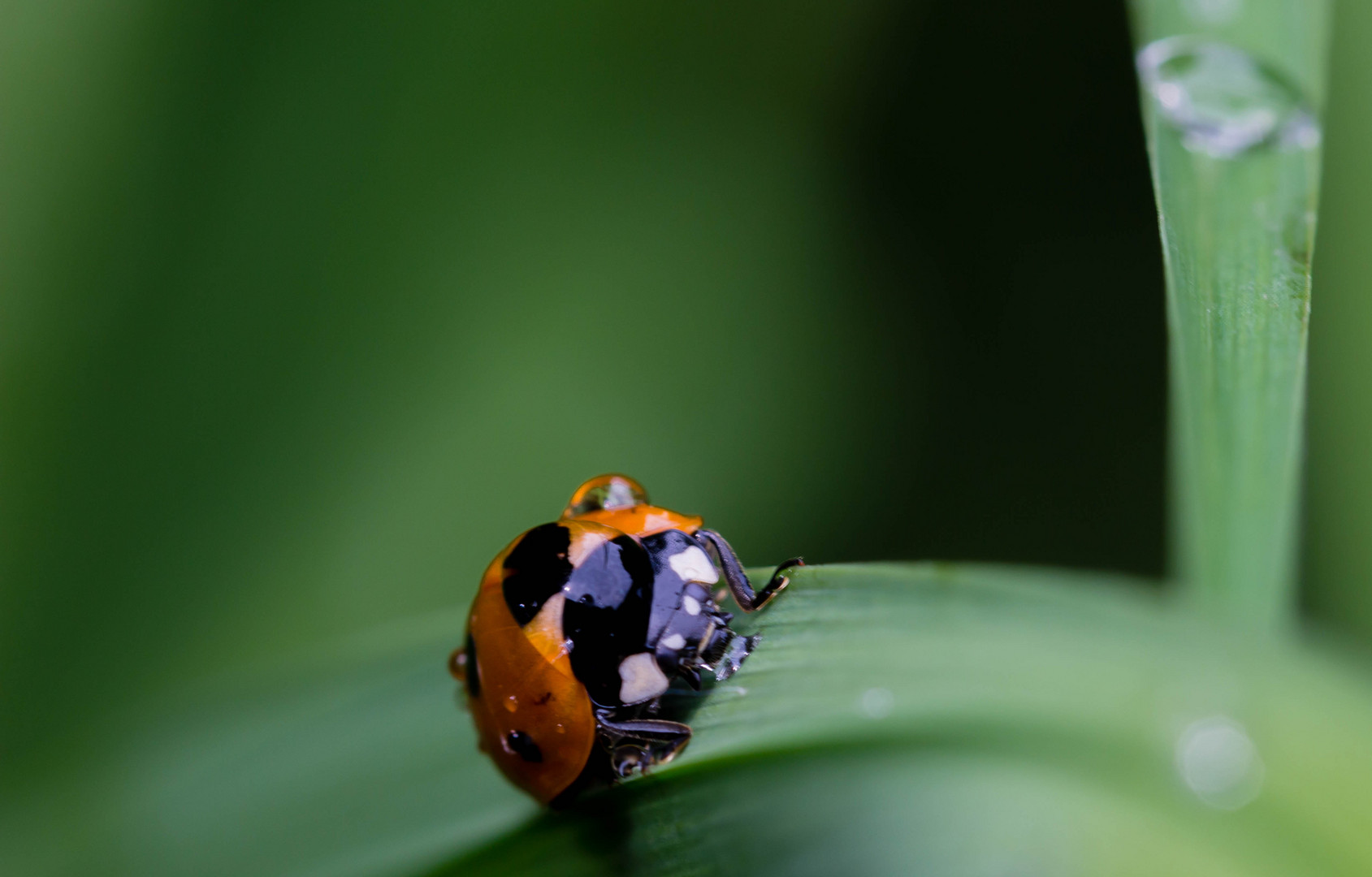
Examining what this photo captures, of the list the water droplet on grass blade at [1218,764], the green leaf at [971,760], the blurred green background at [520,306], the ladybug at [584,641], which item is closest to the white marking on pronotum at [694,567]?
the ladybug at [584,641]

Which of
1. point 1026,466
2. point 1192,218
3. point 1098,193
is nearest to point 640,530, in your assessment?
point 1192,218

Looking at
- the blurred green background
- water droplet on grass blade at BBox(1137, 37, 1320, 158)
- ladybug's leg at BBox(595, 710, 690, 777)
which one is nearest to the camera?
water droplet on grass blade at BBox(1137, 37, 1320, 158)

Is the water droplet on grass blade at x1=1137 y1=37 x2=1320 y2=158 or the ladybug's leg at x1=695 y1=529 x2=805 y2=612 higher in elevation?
the water droplet on grass blade at x1=1137 y1=37 x2=1320 y2=158

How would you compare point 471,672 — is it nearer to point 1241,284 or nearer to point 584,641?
point 584,641

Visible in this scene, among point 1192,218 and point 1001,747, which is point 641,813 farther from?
point 1192,218

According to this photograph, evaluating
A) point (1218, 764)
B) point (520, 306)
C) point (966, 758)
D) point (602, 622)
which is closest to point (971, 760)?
point (966, 758)

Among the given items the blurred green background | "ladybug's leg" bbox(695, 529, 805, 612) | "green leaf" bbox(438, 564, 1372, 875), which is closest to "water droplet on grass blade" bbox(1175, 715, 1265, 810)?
"green leaf" bbox(438, 564, 1372, 875)

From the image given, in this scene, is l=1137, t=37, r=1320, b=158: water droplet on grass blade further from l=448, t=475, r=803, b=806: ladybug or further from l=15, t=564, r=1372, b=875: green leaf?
l=448, t=475, r=803, b=806: ladybug

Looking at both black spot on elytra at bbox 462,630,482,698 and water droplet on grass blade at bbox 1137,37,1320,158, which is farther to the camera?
black spot on elytra at bbox 462,630,482,698
